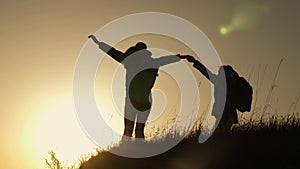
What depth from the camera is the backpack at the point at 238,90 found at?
404 inches

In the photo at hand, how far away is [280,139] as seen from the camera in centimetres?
824

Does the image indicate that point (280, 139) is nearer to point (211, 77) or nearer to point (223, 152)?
point (223, 152)

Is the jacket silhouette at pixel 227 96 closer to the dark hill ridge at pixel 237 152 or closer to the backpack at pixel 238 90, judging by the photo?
the backpack at pixel 238 90

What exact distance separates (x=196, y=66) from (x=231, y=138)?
2.33m

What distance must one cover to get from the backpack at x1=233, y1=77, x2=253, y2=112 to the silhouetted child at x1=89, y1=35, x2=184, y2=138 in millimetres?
1195

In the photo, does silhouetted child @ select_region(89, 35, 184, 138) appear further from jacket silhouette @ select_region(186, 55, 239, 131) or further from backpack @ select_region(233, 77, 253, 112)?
backpack @ select_region(233, 77, 253, 112)

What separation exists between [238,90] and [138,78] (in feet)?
5.57

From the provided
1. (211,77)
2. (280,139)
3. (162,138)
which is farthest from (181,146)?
(211,77)

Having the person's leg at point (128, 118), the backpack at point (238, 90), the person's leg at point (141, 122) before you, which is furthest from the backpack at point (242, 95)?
the person's leg at point (128, 118)

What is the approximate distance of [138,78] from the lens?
10820 mm

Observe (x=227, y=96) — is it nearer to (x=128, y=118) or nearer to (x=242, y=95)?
(x=242, y=95)

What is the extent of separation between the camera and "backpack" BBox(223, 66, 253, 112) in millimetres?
10266

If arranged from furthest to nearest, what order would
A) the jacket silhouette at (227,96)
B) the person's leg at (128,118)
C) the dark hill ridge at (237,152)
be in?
the person's leg at (128,118) → the jacket silhouette at (227,96) → the dark hill ridge at (237,152)

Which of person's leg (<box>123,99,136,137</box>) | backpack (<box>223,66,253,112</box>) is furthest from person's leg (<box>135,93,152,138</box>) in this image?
backpack (<box>223,66,253,112</box>)
